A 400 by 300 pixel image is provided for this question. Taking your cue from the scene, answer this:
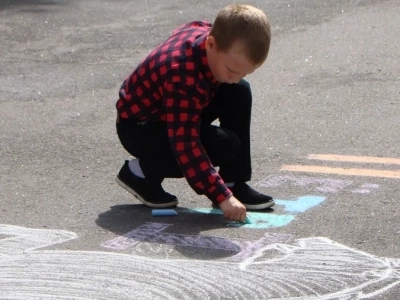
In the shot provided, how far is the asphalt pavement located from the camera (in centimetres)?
351

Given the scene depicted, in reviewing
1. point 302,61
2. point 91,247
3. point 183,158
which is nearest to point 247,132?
point 183,158

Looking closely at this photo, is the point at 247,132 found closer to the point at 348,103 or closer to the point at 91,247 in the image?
the point at 91,247

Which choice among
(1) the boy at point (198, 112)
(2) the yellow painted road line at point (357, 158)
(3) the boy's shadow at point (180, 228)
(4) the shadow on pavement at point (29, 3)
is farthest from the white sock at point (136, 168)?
(4) the shadow on pavement at point (29, 3)

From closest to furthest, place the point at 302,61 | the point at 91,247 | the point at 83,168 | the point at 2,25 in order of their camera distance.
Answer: the point at 91,247
the point at 83,168
the point at 302,61
the point at 2,25

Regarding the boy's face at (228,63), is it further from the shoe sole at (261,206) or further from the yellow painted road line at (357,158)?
the yellow painted road line at (357,158)

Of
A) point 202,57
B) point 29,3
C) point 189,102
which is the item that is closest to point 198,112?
point 189,102

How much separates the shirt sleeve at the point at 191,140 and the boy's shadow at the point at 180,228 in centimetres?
17

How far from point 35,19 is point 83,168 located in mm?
4389

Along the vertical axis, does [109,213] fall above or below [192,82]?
below

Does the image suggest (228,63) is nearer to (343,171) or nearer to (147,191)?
(147,191)

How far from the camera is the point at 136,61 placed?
7.60 metres

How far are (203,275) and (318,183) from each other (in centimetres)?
129

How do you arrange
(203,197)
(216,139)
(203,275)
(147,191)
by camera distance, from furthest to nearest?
(203,197) < (147,191) < (216,139) < (203,275)

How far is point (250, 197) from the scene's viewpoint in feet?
14.2
